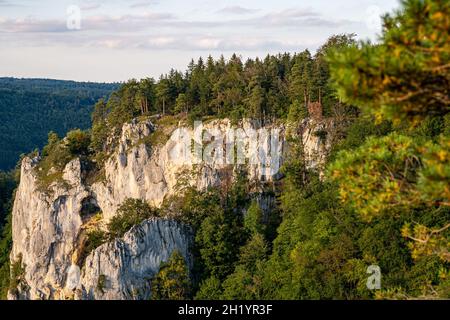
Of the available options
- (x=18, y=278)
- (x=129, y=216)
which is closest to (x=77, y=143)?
(x=18, y=278)

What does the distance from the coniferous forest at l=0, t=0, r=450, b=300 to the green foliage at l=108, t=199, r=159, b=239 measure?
0.39 ft

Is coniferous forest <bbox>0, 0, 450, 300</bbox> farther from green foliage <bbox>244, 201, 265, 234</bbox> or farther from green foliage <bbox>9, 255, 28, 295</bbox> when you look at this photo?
green foliage <bbox>9, 255, 28, 295</bbox>

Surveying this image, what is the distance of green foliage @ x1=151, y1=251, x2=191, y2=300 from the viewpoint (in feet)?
133

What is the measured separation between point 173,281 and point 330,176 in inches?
1216

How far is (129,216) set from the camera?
158 feet

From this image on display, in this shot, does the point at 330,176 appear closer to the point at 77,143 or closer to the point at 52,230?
the point at 52,230

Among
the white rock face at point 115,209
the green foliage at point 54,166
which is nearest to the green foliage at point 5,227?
the white rock face at point 115,209

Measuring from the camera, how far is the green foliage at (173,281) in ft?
133

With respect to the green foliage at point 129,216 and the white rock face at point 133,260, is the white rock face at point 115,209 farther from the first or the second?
the green foliage at point 129,216

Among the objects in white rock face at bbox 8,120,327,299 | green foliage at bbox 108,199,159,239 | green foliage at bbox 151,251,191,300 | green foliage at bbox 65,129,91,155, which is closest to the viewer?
green foliage at bbox 151,251,191,300

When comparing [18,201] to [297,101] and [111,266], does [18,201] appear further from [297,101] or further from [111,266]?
[297,101]

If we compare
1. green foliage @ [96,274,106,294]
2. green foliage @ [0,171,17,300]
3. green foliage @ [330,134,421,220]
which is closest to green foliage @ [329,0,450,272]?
green foliage @ [330,134,421,220]

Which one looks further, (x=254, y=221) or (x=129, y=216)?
(x=129, y=216)

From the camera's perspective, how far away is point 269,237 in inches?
1756
